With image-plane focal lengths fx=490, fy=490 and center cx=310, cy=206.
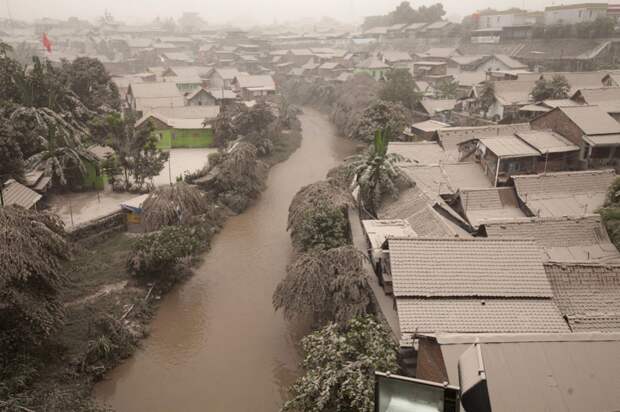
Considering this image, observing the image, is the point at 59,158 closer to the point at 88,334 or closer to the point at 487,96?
Answer: the point at 88,334

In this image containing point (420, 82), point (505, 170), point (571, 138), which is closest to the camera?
point (505, 170)

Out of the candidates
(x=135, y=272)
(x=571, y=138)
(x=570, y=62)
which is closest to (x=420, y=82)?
(x=570, y=62)

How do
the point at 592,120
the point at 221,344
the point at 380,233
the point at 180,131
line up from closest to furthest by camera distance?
the point at 221,344
the point at 380,233
the point at 592,120
the point at 180,131

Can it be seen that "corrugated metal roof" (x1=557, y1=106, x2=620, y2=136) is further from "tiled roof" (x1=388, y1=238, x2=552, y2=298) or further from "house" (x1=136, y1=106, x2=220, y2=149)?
"house" (x1=136, y1=106, x2=220, y2=149)

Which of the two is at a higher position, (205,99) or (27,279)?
(205,99)

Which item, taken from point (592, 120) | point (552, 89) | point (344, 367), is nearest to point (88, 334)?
point (344, 367)

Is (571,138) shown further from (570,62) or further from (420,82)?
(570,62)

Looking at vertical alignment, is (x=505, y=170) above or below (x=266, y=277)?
above

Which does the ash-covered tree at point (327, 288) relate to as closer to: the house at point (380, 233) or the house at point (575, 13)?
the house at point (380, 233)
